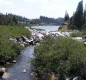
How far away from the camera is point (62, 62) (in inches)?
1300

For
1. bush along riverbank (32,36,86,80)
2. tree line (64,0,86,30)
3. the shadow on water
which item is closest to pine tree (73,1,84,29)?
tree line (64,0,86,30)

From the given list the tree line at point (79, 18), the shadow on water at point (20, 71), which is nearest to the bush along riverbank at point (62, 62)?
the shadow on water at point (20, 71)

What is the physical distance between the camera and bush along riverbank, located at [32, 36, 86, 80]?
99.5ft

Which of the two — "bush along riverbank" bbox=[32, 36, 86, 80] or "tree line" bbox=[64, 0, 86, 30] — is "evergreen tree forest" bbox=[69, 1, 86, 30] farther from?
"bush along riverbank" bbox=[32, 36, 86, 80]

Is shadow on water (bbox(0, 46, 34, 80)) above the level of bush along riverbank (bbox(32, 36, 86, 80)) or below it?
below

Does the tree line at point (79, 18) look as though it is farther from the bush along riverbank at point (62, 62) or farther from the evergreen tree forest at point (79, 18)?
the bush along riverbank at point (62, 62)

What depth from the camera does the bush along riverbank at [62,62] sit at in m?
30.3

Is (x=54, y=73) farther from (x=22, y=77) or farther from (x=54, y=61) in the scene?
(x=22, y=77)

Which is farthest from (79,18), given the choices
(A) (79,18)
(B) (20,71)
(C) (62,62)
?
(C) (62,62)

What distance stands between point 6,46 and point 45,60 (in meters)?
16.5

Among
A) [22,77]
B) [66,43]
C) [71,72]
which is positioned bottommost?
[22,77]

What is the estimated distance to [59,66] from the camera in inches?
1280

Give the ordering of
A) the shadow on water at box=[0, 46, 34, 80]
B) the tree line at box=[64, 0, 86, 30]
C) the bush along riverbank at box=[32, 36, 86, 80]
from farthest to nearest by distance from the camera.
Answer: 1. the tree line at box=[64, 0, 86, 30]
2. the shadow on water at box=[0, 46, 34, 80]
3. the bush along riverbank at box=[32, 36, 86, 80]

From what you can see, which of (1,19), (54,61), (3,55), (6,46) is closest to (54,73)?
(54,61)
